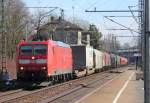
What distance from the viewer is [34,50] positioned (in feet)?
89.4

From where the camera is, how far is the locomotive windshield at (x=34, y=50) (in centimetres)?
2714

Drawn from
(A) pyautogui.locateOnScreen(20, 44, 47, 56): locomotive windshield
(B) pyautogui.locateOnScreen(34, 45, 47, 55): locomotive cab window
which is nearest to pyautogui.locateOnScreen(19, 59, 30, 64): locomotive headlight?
(A) pyautogui.locateOnScreen(20, 44, 47, 56): locomotive windshield

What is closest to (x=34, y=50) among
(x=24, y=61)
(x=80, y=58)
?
(x=24, y=61)

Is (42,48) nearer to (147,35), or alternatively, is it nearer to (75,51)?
(75,51)

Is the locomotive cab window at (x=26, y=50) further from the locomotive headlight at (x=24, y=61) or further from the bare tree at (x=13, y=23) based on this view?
the bare tree at (x=13, y=23)

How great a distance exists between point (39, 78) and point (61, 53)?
5.38 m

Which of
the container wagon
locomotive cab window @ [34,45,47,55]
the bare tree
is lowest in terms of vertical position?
the container wagon

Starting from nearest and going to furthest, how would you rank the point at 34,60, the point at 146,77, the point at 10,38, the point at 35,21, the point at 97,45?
1. the point at 146,77
2. the point at 34,60
3. the point at 10,38
4. the point at 35,21
5. the point at 97,45

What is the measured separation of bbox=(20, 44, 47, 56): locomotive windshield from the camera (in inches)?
1069

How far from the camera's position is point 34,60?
87.8 ft

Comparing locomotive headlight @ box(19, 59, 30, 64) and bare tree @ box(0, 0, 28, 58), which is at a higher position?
bare tree @ box(0, 0, 28, 58)

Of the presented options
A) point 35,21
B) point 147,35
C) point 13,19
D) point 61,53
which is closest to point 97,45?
point 35,21

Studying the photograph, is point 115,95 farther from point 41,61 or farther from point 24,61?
point 24,61

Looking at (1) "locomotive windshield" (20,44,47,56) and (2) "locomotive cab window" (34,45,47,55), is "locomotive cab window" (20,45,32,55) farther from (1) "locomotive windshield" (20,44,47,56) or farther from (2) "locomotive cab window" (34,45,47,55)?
Answer: (2) "locomotive cab window" (34,45,47,55)
